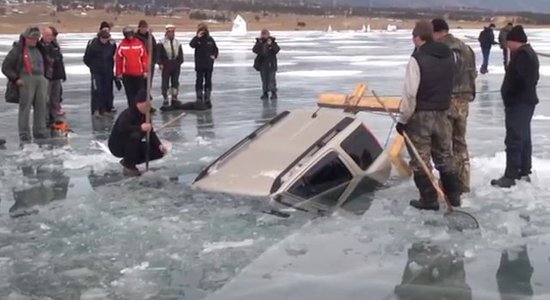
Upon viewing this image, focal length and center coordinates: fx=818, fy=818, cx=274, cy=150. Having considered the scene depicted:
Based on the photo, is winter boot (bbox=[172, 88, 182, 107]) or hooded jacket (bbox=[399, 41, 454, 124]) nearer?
hooded jacket (bbox=[399, 41, 454, 124])

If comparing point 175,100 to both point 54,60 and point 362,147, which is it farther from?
point 362,147

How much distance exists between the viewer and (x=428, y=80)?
789 centimetres

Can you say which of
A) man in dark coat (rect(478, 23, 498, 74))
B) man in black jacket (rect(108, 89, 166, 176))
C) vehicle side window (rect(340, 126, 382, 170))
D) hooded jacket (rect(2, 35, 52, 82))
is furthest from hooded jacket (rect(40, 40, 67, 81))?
man in dark coat (rect(478, 23, 498, 74))

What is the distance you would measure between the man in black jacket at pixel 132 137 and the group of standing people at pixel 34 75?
115 inches

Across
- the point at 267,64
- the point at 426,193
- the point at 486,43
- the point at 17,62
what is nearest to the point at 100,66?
the point at 17,62

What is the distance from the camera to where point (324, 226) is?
766cm

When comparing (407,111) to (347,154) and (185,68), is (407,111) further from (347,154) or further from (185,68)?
(185,68)

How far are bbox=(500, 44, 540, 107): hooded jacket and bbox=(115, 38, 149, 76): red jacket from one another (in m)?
7.04

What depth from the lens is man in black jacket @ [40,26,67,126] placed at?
13.2m

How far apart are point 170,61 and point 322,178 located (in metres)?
8.57

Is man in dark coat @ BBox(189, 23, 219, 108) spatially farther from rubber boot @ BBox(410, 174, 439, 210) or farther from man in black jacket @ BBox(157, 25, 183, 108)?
rubber boot @ BBox(410, 174, 439, 210)

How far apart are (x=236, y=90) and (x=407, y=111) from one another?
42.2 feet

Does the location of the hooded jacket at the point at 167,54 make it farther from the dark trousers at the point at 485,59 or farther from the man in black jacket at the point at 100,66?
the dark trousers at the point at 485,59

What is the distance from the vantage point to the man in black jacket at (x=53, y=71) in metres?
13.2
